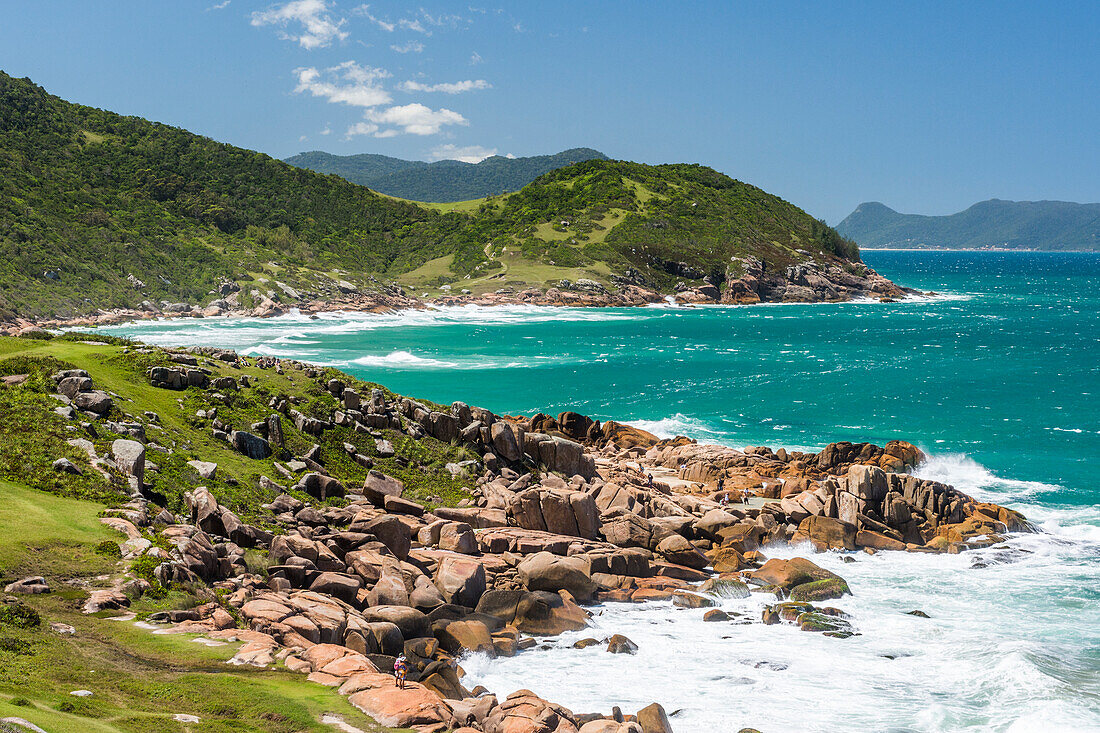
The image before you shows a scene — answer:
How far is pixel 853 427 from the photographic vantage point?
193 feet

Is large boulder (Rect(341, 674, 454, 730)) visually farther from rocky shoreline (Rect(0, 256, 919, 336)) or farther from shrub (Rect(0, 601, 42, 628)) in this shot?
rocky shoreline (Rect(0, 256, 919, 336))

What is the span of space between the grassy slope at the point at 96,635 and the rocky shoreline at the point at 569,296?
8669cm

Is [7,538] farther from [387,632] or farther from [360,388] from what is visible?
[360,388]

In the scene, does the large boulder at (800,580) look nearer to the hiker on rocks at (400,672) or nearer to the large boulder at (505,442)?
the large boulder at (505,442)

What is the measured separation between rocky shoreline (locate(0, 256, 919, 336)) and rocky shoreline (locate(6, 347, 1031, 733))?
8552 centimetres

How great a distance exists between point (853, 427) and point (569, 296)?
107m

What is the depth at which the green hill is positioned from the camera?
12319cm

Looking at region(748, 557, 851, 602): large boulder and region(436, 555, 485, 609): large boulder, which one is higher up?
region(436, 555, 485, 609): large boulder

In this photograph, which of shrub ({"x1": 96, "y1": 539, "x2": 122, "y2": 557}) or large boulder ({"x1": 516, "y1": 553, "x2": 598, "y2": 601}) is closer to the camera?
shrub ({"x1": 96, "y1": 539, "x2": 122, "y2": 557})

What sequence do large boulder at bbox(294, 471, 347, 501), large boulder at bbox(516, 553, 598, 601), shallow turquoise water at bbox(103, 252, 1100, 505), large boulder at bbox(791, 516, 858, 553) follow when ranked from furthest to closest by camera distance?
shallow turquoise water at bbox(103, 252, 1100, 505) < large boulder at bbox(791, 516, 858, 553) < large boulder at bbox(294, 471, 347, 501) < large boulder at bbox(516, 553, 598, 601)

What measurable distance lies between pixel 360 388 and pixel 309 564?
15885mm

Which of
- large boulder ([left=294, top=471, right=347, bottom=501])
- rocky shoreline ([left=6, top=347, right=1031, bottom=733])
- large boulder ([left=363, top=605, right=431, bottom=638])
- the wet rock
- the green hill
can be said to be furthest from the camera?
the green hill

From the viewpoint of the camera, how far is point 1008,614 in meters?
26.5

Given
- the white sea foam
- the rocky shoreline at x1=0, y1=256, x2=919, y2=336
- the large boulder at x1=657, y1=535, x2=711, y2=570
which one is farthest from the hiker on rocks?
the rocky shoreline at x1=0, y1=256, x2=919, y2=336
